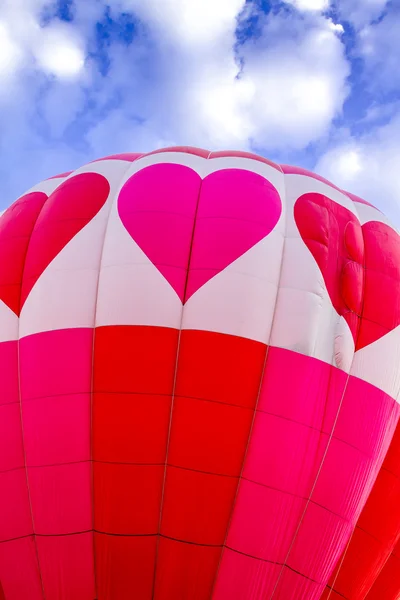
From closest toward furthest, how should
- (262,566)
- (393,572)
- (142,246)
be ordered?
(262,566) < (142,246) < (393,572)

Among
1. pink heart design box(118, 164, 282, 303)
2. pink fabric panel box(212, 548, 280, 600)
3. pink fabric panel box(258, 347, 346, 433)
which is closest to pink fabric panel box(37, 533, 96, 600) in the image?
pink fabric panel box(212, 548, 280, 600)

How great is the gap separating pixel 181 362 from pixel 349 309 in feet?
4.90

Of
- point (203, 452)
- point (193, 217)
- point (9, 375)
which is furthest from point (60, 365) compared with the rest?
point (193, 217)

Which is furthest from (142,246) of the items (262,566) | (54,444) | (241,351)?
(262,566)

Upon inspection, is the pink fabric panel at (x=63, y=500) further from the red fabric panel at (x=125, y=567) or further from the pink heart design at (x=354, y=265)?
the pink heart design at (x=354, y=265)

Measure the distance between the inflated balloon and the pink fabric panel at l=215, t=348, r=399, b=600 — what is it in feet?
0.04

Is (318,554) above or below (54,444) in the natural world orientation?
below

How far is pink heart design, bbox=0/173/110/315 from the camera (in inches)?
211

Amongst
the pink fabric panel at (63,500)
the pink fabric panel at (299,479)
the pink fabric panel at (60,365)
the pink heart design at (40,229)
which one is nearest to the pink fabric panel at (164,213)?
the pink heart design at (40,229)

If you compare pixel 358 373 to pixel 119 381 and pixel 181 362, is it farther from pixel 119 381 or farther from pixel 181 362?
pixel 119 381

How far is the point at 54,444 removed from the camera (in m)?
A: 4.90

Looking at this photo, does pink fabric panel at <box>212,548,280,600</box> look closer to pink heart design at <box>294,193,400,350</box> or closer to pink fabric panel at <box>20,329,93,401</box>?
pink fabric panel at <box>20,329,93,401</box>

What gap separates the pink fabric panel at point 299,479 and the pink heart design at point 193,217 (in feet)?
3.00

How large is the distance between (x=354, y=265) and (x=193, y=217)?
4.74 feet
